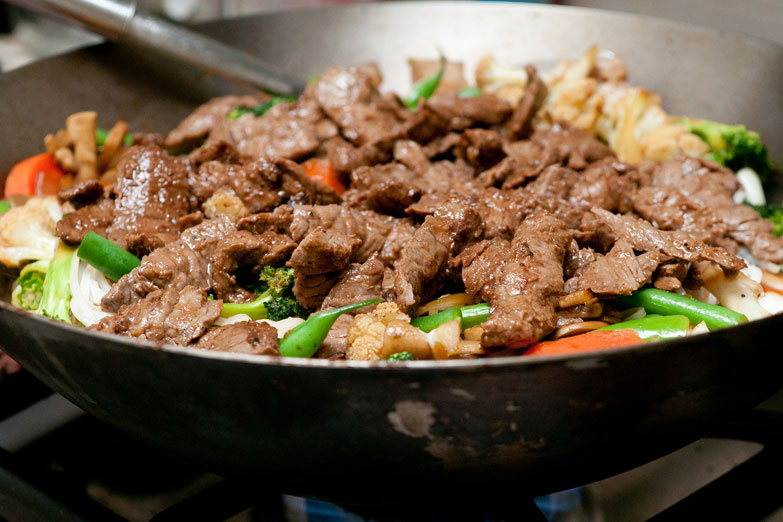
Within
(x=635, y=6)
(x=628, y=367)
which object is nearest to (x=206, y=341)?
(x=628, y=367)

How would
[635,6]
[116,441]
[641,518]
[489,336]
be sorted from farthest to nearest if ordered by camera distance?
[635,6] → [116,441] → [641,518] → [489,336]

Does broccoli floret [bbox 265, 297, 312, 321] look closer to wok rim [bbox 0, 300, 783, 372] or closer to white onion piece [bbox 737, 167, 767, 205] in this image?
wok rim [bbox 0, 300, 783, 372]

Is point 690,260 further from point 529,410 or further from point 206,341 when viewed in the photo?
point 206,341

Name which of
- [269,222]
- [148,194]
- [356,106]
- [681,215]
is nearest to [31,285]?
[148,194]

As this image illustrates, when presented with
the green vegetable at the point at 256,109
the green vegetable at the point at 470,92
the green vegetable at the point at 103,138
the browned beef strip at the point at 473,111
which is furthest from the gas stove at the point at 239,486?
the green vegetable at the point at 470,92

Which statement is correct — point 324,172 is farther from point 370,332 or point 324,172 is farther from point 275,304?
point 370,332

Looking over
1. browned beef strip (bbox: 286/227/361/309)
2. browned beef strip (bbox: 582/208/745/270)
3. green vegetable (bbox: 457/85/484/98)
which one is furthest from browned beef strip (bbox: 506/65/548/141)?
browned beef strip (bbox: 286/227/361/309)

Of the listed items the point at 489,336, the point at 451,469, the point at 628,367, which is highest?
the point at 628,367
